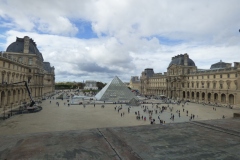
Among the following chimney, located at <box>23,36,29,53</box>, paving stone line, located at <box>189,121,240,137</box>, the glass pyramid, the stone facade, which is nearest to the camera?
paving stone line, located at <box>189,121,240,137</box>

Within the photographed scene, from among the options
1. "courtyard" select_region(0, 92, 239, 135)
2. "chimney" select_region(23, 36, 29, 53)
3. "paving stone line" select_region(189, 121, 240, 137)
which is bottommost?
"courtyard" select_region(0, 92, 239, 135)

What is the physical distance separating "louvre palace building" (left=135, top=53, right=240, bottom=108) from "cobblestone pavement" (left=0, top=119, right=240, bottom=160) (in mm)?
41669

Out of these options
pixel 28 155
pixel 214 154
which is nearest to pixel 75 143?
pixel 28 155

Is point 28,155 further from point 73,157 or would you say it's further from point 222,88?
point 222,88

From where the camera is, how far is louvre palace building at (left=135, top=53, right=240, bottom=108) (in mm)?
46562

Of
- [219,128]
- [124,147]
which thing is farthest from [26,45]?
[219,128]

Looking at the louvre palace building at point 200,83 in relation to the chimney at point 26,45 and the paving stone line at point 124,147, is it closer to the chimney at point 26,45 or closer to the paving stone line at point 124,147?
the paving stone line at point 124,147

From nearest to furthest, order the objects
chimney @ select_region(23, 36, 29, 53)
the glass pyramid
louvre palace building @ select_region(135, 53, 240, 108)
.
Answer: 1. chimney @ select_region(23, 36, 29, 53)
2. louvre palace building @ select_region(135, 53, 240, 108)
3. the glass pyramid

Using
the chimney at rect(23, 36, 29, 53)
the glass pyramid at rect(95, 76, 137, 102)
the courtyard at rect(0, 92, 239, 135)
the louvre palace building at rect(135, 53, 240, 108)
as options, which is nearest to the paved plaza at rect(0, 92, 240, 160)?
the courtyard at rect(0, 92, 239, 135)

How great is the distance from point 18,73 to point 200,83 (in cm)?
5444

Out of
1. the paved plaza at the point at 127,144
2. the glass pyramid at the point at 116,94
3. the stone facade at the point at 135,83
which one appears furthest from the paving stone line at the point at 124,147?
the stone facade at the point at 135,83

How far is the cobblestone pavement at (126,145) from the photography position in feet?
24.9

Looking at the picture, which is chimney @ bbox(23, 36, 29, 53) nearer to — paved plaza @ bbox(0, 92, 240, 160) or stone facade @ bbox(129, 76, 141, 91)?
paved plaza @ bbox(0, 92, 240, 160)

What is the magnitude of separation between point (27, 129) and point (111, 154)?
1528cm
